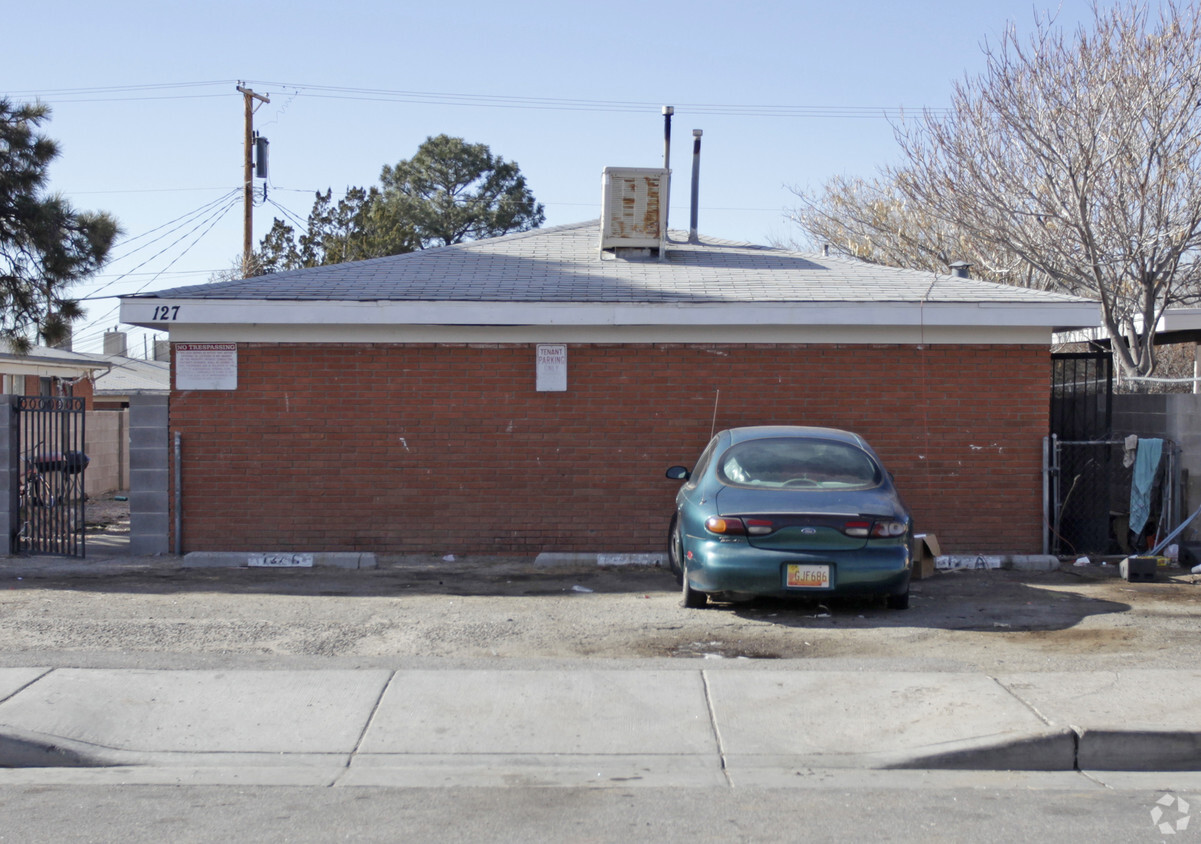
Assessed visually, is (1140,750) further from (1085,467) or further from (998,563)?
(1085,467)

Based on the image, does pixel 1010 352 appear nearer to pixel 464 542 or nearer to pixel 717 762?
pixel 464 542

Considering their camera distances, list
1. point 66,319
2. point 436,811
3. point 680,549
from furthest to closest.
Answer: point 66,319, point 680,549, point 436,811

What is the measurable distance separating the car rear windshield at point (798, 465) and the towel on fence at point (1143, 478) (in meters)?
4.23

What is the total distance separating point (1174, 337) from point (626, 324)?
12360mm

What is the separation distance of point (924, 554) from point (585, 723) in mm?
5640

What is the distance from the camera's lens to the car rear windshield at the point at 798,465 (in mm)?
9039

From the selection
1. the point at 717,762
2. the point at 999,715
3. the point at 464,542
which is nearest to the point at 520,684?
the point at 717,762

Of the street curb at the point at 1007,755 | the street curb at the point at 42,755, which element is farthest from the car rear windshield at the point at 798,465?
the street curb at the point at 42,755

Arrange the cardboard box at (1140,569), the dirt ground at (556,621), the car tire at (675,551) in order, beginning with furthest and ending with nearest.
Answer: the cardboard box at (1140,569) → the car tire at (675,551) → the dirt ground at (556,621)

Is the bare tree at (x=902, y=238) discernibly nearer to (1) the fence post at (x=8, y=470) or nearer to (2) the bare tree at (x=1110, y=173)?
(2) the bare tree at (x=1110, y=173)

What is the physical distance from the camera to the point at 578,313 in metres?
11.4

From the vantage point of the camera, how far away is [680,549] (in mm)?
9578

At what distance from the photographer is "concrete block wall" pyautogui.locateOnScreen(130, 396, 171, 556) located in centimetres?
1177

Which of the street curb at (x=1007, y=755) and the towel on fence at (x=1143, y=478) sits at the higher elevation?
the towel on fence at (x=1143, y=478)
